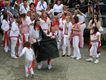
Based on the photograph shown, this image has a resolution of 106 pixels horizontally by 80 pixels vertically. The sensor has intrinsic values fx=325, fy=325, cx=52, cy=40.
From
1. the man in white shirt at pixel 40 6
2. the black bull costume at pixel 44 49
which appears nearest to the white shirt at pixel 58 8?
the man in white shirt at pixel 40 6

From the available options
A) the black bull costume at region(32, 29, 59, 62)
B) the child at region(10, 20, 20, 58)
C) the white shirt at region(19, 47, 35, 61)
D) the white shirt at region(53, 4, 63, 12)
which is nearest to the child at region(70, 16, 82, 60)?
the black bull costume at region(32, 29, 59, 62)

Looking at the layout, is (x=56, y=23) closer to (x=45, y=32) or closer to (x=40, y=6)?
(x=45, y=32)

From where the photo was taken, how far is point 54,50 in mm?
12062

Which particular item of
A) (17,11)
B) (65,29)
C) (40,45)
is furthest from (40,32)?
(17,11)

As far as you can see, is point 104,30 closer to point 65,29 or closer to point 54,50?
point 65,29

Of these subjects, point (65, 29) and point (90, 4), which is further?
point (90, 4)

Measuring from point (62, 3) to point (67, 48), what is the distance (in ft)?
11.7

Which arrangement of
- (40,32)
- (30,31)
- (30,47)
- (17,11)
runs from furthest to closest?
(17,11) < (30,31) < (40,32) < (30,47)

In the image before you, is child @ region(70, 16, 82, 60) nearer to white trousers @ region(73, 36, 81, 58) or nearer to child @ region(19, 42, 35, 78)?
white trousers @ region(73, 36, 81, 58)

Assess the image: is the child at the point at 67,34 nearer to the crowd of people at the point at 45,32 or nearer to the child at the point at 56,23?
the crowd of people at the point at 45,32

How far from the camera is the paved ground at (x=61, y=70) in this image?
37.5 feet

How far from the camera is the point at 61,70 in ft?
40.3

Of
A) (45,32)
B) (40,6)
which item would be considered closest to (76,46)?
(45,32)

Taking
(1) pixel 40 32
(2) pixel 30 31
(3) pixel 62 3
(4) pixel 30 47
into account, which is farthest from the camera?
(3) pixel 62 3
